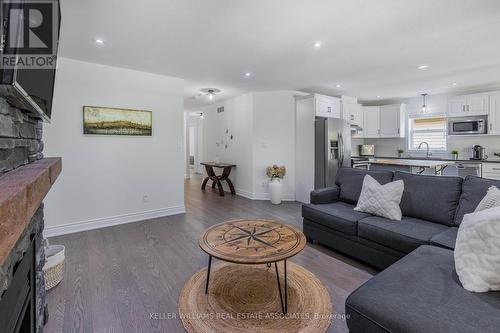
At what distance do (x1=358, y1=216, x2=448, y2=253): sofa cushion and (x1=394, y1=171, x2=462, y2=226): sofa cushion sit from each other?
0.08 metres

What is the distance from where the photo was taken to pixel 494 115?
498 centimetres

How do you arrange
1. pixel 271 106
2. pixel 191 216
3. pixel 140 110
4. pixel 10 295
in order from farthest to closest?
pixel 271 106 → pixel 191 216 → pixel 140 110 → pixel 10 295

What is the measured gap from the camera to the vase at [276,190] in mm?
5008

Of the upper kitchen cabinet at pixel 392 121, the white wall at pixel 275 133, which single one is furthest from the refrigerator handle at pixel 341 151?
the upper kitchen cabinet at pixel 392 121

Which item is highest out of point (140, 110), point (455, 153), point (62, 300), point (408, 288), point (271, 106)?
point (271, 106)

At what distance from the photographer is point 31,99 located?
3.42 feet

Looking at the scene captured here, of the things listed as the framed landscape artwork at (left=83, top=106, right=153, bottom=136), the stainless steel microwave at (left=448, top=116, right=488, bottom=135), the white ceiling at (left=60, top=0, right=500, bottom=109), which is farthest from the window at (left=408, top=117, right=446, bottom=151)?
the framed landscape artwork at (left=83, top=106, right=153, bottom=136)

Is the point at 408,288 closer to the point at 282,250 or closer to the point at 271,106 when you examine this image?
the point at 282,250

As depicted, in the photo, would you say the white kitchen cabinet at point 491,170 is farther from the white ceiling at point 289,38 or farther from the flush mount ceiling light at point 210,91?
the flush mount ceiling light at point 210,91

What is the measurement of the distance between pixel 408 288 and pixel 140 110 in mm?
3948

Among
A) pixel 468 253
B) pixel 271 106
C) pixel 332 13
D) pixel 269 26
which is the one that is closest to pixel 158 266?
pixel 468 253

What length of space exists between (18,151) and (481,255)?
247 centimetres

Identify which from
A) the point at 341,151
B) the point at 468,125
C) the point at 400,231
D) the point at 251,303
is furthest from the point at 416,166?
the point at 251,303

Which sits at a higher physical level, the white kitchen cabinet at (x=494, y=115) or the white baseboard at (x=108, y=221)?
the white kitchen cabinet at (x=494, y=115)
